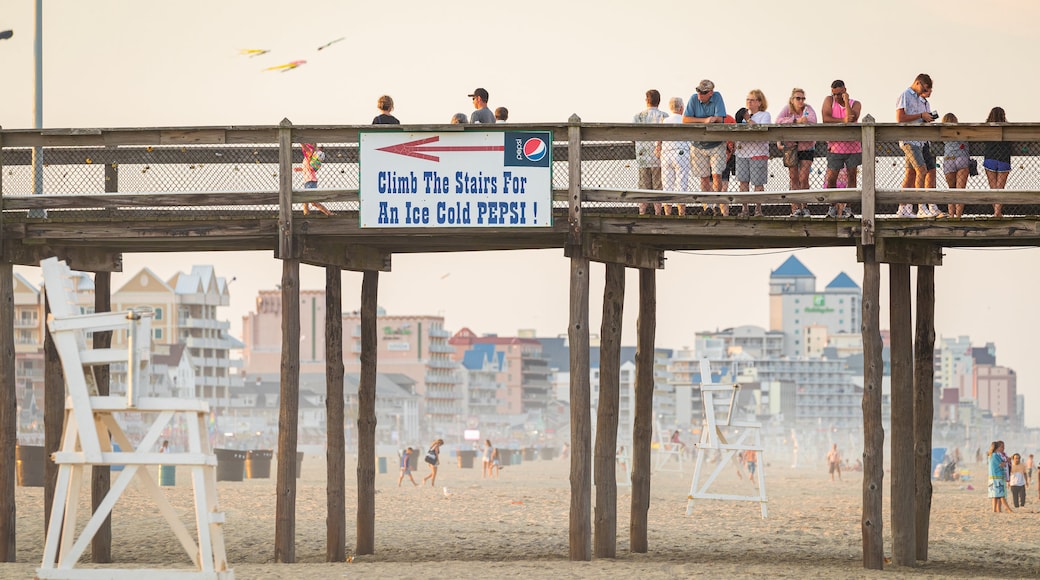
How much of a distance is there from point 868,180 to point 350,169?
194 inches

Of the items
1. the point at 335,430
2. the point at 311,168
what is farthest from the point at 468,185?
the point at 335,430

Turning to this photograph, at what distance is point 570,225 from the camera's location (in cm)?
1523

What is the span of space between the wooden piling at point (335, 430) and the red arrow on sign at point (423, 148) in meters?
2.72

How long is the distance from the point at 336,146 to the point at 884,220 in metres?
5.41

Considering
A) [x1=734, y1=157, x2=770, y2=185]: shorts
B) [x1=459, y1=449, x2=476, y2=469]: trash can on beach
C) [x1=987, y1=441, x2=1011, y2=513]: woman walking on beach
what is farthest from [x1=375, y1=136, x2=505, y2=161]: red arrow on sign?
[x1=459, y1=449, x2=476, y2=469]: trash can on beach

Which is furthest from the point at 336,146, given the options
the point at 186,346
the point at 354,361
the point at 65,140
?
the point at 354,361

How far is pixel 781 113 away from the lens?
15.9m

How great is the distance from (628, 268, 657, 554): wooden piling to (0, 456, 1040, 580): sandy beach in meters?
0.38

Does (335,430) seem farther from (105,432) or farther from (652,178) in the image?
(105,432)

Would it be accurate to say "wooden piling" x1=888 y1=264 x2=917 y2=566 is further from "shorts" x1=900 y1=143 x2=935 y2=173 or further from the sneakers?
"shorts" x1=900 y1=143 x2=935 y2=173

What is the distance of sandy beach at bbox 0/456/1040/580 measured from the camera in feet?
50.1

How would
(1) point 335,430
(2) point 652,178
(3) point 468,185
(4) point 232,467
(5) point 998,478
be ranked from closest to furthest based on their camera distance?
(3) point 468,185, (2) point 652,178, (1) point 335,430, (5) point 998,478, (4) point 232,467

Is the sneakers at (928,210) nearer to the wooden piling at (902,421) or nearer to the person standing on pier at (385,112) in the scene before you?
the wooden piling at (902,421)

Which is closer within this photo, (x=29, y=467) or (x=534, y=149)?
(x=534, y=149)
